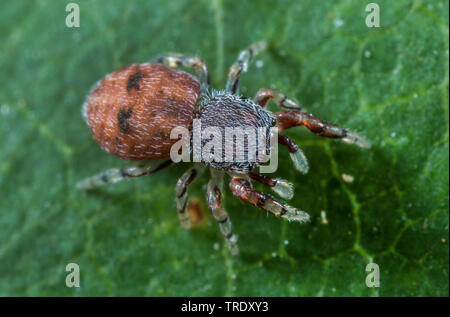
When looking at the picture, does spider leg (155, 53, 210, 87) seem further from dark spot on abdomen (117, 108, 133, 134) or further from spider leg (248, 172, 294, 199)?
spider leg (248, 172, 294, 199)

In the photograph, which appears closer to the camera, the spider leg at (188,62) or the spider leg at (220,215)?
the spider leg at (220,215)

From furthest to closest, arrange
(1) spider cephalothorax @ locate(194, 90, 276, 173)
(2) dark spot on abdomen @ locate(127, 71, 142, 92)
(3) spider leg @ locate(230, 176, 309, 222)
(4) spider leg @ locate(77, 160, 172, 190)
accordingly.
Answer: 1. (4) spider leg @ locate(77, 160, 172, 190)
2. (2) dark spot on abdomen @ locate(127, 71, 142, 92)
3. (1) spider cephalothorax @ locate(194, 90, 276, 173)
4. (3) spider leg @ locate(230, 176, 309, 222)

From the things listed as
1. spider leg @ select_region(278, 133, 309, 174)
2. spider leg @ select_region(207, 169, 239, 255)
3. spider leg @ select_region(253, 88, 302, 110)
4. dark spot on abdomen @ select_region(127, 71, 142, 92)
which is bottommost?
spider leg @ select_region(207, 169, 239, 255)

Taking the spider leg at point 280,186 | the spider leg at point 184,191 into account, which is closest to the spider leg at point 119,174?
the spider leg at point 184,191

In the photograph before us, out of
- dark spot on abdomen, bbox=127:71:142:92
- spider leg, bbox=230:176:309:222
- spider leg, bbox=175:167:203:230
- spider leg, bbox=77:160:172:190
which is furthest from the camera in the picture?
spider leg, bbox=77:160:172:190

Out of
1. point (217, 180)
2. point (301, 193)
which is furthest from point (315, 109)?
point (217, 180)

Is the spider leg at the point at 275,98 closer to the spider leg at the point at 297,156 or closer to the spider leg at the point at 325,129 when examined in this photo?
the spider leg at the point at 325,129

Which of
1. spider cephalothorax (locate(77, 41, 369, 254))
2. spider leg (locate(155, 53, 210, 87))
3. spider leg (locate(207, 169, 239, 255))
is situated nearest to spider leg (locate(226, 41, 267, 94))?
spider cephalothorax (locate(77, 41, 369, 254))

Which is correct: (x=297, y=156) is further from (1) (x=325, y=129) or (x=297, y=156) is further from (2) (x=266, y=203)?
(2) (x=266, y=203)
